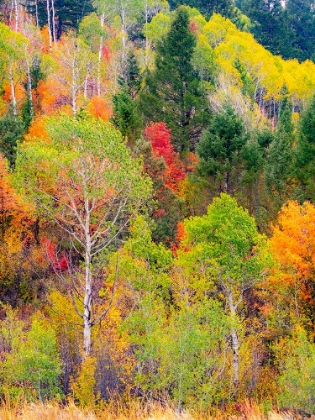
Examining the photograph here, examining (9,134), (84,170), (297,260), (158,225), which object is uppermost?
(9,134)

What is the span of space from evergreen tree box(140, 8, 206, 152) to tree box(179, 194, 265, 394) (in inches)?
712

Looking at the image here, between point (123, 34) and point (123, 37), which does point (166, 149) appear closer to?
point (123, 37)

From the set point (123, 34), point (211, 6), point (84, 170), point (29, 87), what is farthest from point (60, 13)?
point (84, 170)

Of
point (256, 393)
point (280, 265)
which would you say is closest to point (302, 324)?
point (280, 265)

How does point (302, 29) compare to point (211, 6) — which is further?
point (302, 29)

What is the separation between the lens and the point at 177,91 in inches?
1516

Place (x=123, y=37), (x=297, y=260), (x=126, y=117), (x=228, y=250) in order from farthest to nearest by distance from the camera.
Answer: (x=123, y=37) → (x=126, y=117) → (x=297, y=260) → (x=228, y=250)

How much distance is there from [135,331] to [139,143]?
13.5 m

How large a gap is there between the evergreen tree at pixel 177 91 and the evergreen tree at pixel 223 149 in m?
6.24

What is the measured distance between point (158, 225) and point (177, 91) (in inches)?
645

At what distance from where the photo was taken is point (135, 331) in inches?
664

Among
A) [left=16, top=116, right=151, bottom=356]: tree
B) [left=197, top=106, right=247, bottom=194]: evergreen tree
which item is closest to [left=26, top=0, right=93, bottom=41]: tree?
[left=197, top=106, right=247, bottom=194]: evergreen tree

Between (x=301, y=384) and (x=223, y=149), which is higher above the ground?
(x=223, y=149)

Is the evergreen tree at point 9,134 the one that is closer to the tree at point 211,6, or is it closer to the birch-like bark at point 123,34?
the birch-like bark at point 123,34
